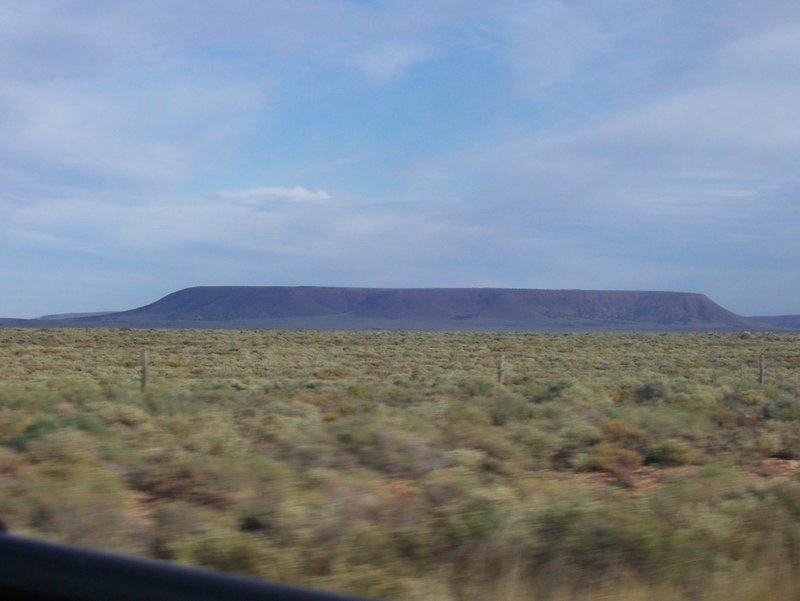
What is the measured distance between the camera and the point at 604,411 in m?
15.1

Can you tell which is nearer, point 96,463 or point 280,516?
point 280,516

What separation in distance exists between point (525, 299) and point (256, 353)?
518 feet

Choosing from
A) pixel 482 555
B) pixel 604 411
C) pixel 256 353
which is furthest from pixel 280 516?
pixel 256 353

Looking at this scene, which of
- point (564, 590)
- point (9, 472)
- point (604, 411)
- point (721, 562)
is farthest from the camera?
point (604, 411)

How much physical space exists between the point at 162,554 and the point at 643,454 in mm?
7812

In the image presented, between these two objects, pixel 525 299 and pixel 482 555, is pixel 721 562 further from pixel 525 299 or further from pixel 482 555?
pixel 525 299

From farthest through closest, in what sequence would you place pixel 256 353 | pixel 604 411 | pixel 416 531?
pixel 256 353, pixel 604 411, pixel 416 531

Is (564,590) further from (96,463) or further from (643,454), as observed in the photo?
(643,454)

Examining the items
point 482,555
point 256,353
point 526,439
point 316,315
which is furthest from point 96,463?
point 316,315

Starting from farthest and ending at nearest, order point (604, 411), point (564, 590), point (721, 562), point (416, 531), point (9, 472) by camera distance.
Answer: point (604, 411)
point (9, 472)
point (416, 531)
point (721, 562)
point (564, 590)

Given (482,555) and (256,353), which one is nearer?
(482,555)

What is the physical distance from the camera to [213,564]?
554 cm

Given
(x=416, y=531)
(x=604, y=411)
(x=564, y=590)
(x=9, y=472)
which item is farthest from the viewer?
(x=604, y=411)

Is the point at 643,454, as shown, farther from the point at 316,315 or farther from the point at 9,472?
the point at 316,315
